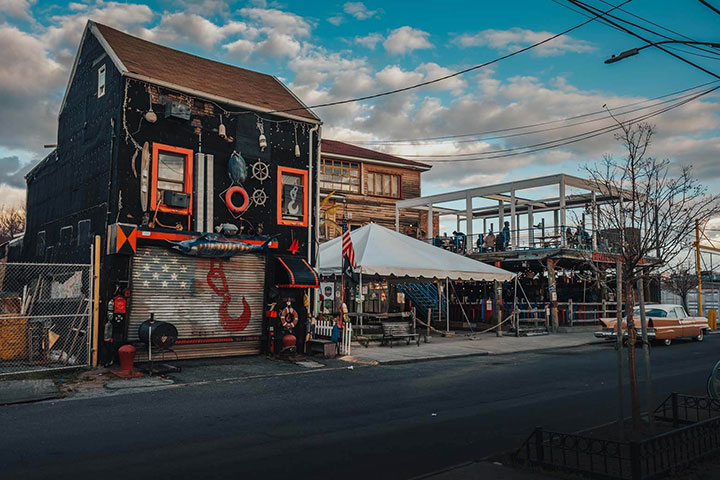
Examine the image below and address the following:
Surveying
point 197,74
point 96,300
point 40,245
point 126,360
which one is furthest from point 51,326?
point 197,74

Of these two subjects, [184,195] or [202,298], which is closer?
[184,195]

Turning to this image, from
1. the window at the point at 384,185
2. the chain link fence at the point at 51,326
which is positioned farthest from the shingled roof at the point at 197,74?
the window at the point at 384,185

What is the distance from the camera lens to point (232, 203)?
55.2ft

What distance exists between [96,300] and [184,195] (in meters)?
3.55

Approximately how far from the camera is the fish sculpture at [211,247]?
1531cm

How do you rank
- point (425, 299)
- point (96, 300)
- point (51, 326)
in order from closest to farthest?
point (96, 300)
point (51, 326)
point (425, 299)

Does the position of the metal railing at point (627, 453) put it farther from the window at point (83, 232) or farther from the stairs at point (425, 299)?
the stairs at point (425, 299)

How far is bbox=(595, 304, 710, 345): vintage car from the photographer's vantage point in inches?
847

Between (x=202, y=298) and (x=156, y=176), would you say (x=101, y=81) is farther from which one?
(x=202, y=298)

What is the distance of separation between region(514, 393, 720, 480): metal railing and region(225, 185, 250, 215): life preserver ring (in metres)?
11.6

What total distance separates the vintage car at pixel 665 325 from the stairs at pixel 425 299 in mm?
11131

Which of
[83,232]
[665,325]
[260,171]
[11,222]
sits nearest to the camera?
[83,232]

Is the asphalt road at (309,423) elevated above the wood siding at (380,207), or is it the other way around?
the wood siding at (380,207)

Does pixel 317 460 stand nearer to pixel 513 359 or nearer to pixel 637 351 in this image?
pixel 513 359
